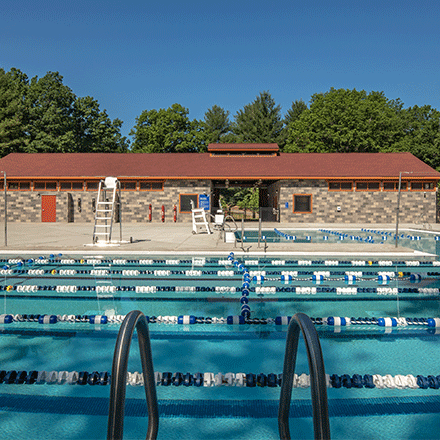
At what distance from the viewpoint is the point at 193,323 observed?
16.0 ft

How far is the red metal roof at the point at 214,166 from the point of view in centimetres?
2803

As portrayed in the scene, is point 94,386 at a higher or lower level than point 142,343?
lower

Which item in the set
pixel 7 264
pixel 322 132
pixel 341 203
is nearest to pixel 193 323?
pixel 7 264

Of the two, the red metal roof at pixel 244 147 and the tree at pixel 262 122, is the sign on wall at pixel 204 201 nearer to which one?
the red metal roof at pixel 244 147

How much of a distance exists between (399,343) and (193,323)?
255cm

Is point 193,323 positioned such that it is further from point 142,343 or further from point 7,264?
point 7,264

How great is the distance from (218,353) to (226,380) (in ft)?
3.07

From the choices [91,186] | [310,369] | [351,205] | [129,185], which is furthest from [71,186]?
[310,369]

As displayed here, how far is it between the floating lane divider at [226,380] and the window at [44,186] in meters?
28.2

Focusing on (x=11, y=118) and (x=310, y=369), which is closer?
(x=310, y=369)

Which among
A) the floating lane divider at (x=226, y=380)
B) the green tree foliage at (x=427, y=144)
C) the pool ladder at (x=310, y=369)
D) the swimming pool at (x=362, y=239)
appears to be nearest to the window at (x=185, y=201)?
the swimming pool at (x=362, y=239)

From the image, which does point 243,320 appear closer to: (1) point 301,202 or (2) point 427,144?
(1) point 301,202

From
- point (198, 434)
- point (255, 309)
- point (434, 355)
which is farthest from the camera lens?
point (255, 309)

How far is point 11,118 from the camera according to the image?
41.4 metres
